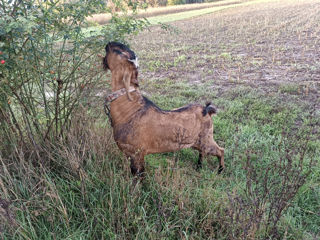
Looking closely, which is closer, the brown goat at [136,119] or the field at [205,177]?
the field at [205,177]

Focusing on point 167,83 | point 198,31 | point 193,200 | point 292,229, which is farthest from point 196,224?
point 198,31

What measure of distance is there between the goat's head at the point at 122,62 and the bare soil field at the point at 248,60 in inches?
74.4

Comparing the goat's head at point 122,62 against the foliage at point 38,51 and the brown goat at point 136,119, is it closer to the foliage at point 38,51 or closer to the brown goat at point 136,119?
the brown goat at point 136,119

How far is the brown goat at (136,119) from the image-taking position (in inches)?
100

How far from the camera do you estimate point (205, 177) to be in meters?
3.16

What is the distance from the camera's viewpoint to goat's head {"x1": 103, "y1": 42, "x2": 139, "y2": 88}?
8.24 ft

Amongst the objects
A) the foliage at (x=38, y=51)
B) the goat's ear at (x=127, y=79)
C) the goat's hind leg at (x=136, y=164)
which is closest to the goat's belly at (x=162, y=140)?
the goat's hind leg at (x=136, y=164)

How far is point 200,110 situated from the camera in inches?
120

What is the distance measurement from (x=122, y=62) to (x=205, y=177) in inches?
65.9

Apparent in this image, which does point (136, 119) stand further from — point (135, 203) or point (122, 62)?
point (135, 203)

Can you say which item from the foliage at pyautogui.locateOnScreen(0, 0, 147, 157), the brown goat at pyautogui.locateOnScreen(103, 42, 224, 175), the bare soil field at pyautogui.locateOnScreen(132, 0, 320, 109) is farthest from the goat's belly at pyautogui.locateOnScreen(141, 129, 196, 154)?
the bare soil field at pyautogui.locateOnScreen(132, 0, 320, 109)

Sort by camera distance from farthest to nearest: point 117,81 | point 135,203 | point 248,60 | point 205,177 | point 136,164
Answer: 1. point 248,60
2. point 205,177
3. point 136,164
4. point 117,81
5. point 135,203

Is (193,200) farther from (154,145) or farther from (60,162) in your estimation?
(60,162)


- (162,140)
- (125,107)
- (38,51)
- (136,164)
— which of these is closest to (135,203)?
(136,164)
